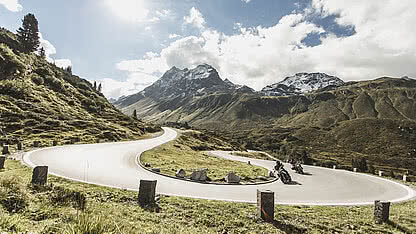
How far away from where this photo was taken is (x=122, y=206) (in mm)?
11062

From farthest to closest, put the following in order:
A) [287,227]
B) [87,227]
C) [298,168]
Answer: [298,168] → [287,227] → [87,227]

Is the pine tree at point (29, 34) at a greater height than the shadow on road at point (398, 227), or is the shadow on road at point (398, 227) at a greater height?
the pine tree at point (29, 34)

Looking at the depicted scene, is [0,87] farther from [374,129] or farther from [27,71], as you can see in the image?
[374,129]

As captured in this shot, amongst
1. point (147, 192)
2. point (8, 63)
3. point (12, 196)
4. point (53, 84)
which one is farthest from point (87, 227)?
point (53, 84)

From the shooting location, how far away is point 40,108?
6969 centimetres

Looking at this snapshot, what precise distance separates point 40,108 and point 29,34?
7537 centimetres

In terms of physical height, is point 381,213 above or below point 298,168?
below

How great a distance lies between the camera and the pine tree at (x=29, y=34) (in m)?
117

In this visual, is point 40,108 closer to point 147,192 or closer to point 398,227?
point 147,192

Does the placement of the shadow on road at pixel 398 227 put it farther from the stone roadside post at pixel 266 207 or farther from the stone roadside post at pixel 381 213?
the stone roadside post at pixel 266 207

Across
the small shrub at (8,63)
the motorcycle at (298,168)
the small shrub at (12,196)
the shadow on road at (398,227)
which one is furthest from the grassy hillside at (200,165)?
the small shrub at (8,63)

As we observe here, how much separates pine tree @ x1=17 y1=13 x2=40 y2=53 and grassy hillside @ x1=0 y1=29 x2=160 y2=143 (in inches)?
171

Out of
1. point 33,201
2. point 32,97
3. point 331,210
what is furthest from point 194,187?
point 32,97

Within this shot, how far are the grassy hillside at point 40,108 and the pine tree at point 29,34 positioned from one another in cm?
435
